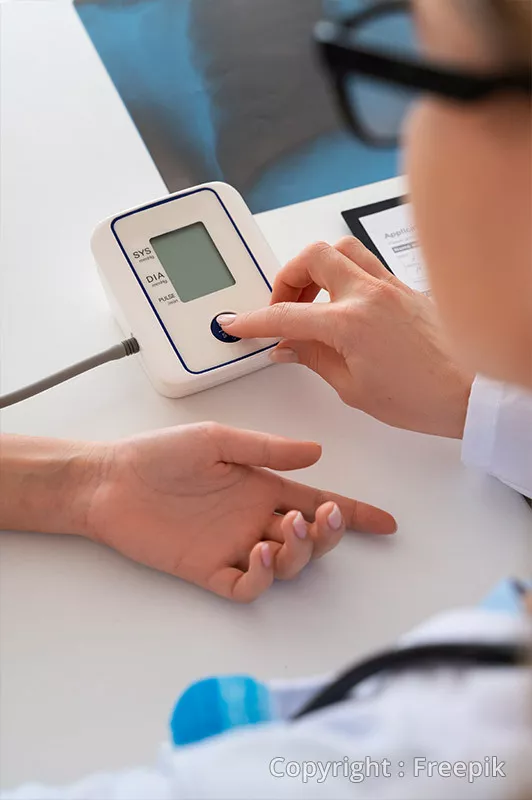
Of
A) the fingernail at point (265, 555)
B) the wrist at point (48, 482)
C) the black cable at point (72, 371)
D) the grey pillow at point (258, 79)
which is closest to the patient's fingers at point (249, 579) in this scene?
the fingernail at point (265, 555)

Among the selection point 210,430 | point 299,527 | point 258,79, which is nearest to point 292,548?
point 299,527

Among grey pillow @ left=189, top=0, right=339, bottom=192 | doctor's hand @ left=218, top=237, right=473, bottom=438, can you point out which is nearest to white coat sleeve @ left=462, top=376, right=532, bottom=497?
doctor's hand @ left=218, top=237, right=473, bottom=438

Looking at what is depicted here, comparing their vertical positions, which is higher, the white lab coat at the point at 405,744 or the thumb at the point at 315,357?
the thumb at the point at 315,357

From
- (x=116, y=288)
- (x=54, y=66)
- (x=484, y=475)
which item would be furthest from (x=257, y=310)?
(x=54, y=66)

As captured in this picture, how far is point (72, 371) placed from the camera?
755 mm

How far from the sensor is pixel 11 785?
1.85 ft

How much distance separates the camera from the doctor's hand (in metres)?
0.73

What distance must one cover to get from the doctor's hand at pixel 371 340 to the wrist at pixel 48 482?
172 millimetres

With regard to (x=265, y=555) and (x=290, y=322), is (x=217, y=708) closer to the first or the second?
(x=265, y=555)

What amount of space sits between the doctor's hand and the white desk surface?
0.02 meters

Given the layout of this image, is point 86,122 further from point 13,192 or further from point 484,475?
point 484,475

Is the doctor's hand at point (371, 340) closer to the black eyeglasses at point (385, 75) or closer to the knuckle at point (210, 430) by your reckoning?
the knuckle at point (210, 430)

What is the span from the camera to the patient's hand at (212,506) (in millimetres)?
653

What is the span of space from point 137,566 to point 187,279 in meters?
0.27
